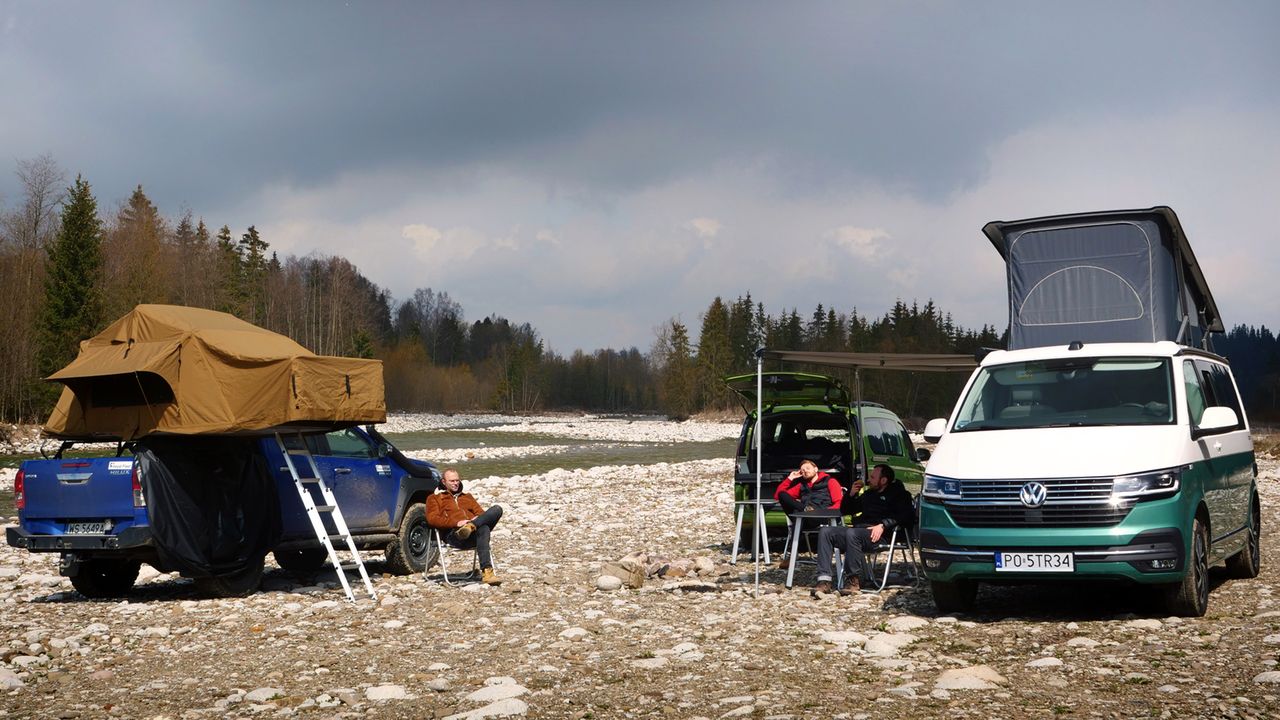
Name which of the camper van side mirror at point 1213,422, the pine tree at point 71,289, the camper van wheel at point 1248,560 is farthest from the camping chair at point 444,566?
the pine tree at point 71,289

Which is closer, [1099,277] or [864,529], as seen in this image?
[864,529]

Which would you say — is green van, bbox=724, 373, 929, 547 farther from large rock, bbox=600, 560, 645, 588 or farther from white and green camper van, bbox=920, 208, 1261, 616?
white and green camper van, bbox=920, 208, 1261, 616

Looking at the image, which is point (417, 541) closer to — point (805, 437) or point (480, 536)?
point (480, 536)

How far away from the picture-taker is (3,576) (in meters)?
12.6

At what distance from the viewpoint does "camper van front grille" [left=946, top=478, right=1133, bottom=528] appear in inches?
322

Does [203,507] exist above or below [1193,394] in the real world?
below

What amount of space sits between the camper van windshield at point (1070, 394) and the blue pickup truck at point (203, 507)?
21.5ft

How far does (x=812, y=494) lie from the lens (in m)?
11.3

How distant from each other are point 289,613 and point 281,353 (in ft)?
8.36

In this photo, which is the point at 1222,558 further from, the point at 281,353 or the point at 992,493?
the point at 281,353

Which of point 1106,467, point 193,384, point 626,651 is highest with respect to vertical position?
point 193,384

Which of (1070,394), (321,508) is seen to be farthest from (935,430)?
(321,508)

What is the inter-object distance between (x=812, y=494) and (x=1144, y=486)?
12.1 ft

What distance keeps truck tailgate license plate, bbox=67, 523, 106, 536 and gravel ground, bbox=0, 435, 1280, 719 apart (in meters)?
0.75
